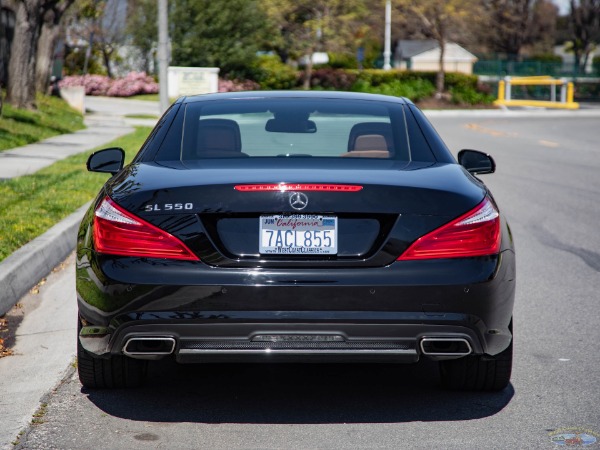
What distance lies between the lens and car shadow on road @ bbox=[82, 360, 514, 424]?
4.91 meters

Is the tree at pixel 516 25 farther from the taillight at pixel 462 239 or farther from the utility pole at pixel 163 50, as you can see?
the taillight at pixel 462 239

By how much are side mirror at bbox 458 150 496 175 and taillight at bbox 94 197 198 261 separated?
207cm

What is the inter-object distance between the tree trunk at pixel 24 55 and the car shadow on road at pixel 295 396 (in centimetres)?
2056

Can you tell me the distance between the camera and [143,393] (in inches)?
207

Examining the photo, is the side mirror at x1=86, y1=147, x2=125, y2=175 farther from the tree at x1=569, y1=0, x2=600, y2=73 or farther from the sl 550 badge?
the tree at x1=569, y1=0, x2=600, y2=73

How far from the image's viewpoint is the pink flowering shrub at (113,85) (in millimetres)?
47706

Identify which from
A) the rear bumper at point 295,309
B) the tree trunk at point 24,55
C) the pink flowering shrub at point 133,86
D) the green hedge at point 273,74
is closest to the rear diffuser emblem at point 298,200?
the rear bumper at point 295,309

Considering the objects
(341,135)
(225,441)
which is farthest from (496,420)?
(341,135)

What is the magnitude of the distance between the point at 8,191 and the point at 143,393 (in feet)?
24.1

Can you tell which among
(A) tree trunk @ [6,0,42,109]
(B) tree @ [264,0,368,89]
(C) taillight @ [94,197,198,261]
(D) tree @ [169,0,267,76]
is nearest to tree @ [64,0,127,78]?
(D) tree @ [169,0,267,76]

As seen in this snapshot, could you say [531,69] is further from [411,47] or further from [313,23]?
[411,47]

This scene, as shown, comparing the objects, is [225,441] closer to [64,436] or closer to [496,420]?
[64,436]

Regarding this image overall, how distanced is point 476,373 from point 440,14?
47.8 metres

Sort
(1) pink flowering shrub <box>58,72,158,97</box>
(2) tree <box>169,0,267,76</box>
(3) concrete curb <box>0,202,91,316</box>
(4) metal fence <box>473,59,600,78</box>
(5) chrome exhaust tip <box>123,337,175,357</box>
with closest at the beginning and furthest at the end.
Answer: (5) chrome exhaust tip <box>123,337,175,357</box>
(3) concrete curb <box>0,202,91,316</box>
(1) pink flowering shrub <box>58,72,158,97</box>
(2) tree <box>169,0,267,76</box>
(4) metal fence <box>473,59,600,78</box>
